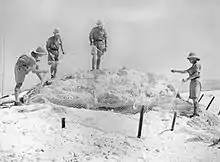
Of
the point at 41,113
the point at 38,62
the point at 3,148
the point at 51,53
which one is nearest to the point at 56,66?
the point at 51,53

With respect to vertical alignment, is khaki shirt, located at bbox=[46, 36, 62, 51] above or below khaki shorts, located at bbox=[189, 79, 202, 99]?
above

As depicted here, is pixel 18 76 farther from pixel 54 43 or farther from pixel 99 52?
pixel 99 52

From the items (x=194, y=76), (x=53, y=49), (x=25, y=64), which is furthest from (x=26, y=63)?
(x=194, y=76)

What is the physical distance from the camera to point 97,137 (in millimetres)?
6691

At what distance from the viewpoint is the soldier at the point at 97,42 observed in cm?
1095

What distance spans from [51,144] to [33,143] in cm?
32

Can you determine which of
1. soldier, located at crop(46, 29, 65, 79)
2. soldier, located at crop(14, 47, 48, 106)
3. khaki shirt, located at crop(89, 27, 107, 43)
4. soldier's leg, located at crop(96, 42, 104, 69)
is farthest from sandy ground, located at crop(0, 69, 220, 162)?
khaki shirt, located at crop(89, 27, 107, 43)

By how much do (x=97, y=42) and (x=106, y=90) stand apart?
1.97m

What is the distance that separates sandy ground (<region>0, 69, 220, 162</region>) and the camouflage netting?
41.2 inches

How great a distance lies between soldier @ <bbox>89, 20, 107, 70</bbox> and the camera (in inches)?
431

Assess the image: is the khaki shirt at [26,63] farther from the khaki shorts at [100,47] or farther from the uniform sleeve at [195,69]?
the uniform sleeve at [195,69]

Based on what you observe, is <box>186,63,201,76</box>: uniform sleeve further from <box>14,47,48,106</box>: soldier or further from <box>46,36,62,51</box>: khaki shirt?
<box>46,36,62,51</box>: khaki shirt

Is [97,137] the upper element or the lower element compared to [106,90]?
lower

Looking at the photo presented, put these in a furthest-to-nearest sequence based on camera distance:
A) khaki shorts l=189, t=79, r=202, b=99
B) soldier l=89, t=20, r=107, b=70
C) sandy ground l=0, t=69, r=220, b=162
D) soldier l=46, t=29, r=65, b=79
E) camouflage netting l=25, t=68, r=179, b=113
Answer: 1. soldier l=89, t=20, r=107, b=70
2. soldier l=46, t=29, r=65, b=79
3. camouflage netting l=25, t=68, r=179, b=113
4. khaki shorts l=189, t=79, r=202, b=99
5. sandy ground l=0, t=69, r=220, b=162
